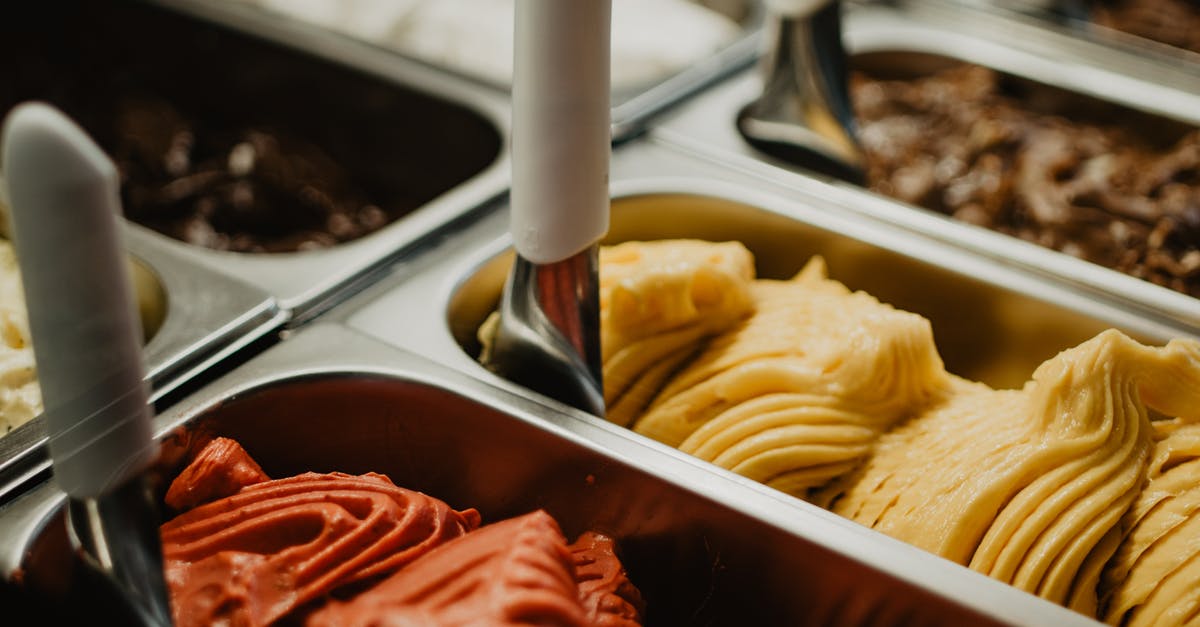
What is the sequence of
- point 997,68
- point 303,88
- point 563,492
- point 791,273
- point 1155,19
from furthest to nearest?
point 1155,19, point 997,68, point 303,88, point 791,273, point 563,492

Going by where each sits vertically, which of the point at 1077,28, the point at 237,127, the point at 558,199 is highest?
the point at 558,199

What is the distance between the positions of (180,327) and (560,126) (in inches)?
20.5

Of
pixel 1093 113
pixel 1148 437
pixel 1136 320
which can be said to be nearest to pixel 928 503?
pixel 1148 437

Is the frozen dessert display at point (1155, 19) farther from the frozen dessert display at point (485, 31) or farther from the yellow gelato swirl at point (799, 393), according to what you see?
the yellow gelato swirl at point (799, 393)

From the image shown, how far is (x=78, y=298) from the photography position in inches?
24.2

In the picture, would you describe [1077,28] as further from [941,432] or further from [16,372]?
[16,372]

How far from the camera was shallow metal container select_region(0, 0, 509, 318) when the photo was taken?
1835 millimetres

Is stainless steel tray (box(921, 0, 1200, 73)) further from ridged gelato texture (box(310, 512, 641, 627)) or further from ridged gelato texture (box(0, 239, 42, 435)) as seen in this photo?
ridged gelato texture (box(0, 239, 42, 435))

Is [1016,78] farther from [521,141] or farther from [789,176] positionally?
[521,141]

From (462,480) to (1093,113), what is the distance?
5.16 feet

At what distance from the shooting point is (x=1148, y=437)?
1016mm

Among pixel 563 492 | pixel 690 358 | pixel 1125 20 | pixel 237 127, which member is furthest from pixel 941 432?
pixel 1125 20

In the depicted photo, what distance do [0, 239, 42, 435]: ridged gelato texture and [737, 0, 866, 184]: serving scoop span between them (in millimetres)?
1093

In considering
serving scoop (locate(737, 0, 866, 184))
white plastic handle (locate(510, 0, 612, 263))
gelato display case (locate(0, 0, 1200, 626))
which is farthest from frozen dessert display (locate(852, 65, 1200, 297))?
white plastic handle (locate(510, 0, 612, 263))
